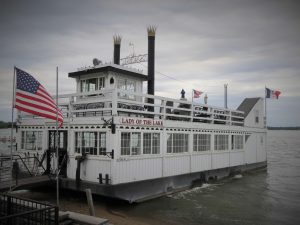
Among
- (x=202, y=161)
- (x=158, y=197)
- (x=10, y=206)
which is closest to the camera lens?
(x=10, y=206)

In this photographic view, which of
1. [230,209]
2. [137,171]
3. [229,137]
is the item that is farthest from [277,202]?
[137,171]

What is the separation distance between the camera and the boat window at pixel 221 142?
1958 cm

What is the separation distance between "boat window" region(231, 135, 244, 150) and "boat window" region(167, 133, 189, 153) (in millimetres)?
6300

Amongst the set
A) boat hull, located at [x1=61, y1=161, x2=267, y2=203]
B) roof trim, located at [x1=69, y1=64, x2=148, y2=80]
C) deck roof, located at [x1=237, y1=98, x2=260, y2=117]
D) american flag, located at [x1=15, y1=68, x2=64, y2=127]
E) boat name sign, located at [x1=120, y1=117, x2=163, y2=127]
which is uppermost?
roof trim, located at [x1=69, y1=64, x2=148, y2=80]

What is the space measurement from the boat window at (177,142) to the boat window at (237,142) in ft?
20.7

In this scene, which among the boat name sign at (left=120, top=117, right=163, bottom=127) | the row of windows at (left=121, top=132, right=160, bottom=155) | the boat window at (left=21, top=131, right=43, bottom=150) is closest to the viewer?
the boat name sign at (left=120, top=117, right=163, bottom=127)

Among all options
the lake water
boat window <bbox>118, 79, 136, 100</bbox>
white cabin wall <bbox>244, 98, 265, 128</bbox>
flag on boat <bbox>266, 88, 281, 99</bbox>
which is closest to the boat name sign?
boat window <bbox>118, 79, 136, 100</bbox>

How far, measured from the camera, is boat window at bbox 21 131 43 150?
15511 mm

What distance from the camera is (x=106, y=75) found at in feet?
53.4

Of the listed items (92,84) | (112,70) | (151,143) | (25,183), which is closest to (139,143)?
(151,143)

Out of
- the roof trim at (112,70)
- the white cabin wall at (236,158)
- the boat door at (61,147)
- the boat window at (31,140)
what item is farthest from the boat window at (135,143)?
the white cabin wall at (236,158)

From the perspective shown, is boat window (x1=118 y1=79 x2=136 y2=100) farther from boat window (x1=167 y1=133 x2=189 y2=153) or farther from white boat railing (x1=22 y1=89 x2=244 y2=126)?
boat window (x1=167 y1=133 x2=189 y2=153)

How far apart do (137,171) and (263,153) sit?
17.1 m

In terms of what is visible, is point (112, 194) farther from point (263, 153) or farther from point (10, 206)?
point (263, 153)
